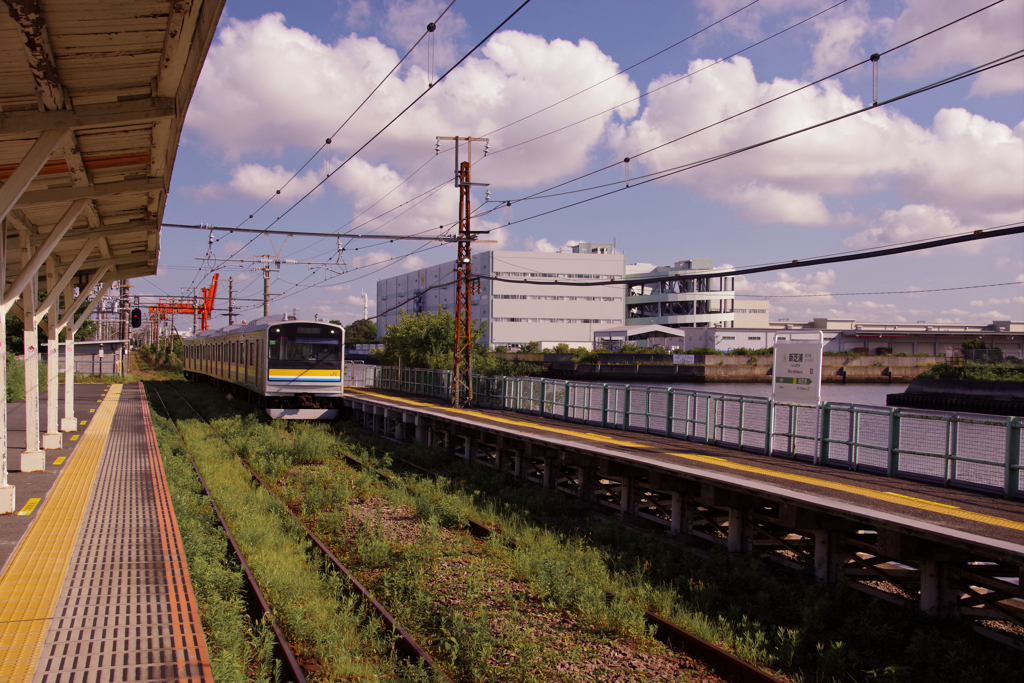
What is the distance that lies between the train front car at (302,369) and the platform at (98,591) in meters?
9.70

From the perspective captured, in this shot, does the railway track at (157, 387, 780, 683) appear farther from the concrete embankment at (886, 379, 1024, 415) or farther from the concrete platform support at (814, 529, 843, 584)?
the concrete embankment at (886, 379, 1024, 415)

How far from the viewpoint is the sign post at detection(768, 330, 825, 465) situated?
11.7 metres

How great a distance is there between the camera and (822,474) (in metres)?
10.3

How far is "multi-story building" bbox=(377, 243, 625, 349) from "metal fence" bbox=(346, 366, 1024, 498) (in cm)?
6239

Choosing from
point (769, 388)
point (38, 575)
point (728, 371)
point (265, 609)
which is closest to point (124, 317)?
point (38, 575)

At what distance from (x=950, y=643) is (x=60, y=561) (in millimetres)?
7892

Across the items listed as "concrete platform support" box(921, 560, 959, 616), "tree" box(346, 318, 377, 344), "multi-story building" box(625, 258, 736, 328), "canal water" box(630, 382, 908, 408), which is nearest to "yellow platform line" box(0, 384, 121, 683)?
"concrete platform support" box(921, 560, 959, 616)

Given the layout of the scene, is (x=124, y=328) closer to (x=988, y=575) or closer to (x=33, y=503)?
(x=33, y=503)

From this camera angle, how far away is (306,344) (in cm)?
2102

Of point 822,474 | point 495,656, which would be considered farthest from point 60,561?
point 822,474

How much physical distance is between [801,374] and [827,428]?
3.62 feet

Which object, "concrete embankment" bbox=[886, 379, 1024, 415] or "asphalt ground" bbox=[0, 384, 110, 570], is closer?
"asphalt ground" bbox=[0, 384, 110, 570]

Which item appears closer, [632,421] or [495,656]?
[495,656]

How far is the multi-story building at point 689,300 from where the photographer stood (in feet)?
290
